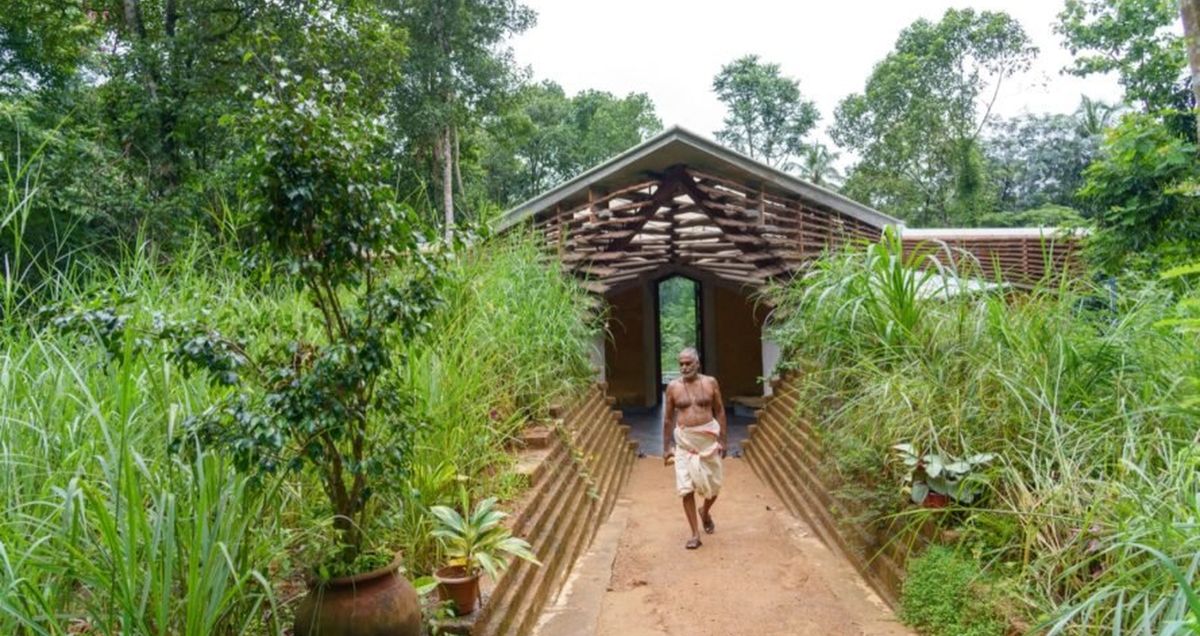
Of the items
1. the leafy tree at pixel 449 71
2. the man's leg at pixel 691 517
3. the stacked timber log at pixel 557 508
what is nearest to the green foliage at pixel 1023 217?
the leafy tree at pixel 449 71

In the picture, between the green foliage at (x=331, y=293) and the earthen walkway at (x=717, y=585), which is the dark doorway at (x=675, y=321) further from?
the green foliage at (x=331, y=293)

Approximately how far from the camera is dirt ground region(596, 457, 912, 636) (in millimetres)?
3717

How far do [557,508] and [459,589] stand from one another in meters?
1.92

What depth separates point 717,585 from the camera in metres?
4.41

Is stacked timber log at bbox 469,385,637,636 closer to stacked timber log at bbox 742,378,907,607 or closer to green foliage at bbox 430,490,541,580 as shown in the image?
green foliage at bbox 430,490,541,580

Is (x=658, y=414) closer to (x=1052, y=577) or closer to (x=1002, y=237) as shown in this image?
(x=1002, y=237)

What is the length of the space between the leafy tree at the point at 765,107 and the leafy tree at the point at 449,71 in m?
13.9

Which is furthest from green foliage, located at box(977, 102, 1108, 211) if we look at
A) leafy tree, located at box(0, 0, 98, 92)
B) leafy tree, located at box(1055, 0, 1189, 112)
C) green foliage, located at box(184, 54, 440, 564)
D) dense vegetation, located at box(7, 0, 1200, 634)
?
green foliage, located at box(184, 54, 440, 564)

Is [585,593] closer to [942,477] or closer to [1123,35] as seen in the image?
[942,477]

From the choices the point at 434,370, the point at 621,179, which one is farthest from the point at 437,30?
the point at 434,370

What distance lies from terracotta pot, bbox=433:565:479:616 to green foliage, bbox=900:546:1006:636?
2.02 meters

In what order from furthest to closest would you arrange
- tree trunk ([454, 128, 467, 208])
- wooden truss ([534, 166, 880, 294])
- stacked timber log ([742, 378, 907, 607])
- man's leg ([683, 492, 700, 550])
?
tree trunk ([454, 128, 467, 208]), wooden truss ([534, 166, 880, 294]), man's leg ([683, 492, 700, 550]), stacked timber log ([742, 378, 907, 607])

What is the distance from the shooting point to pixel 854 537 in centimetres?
455

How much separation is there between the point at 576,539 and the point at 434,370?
1.65 m
